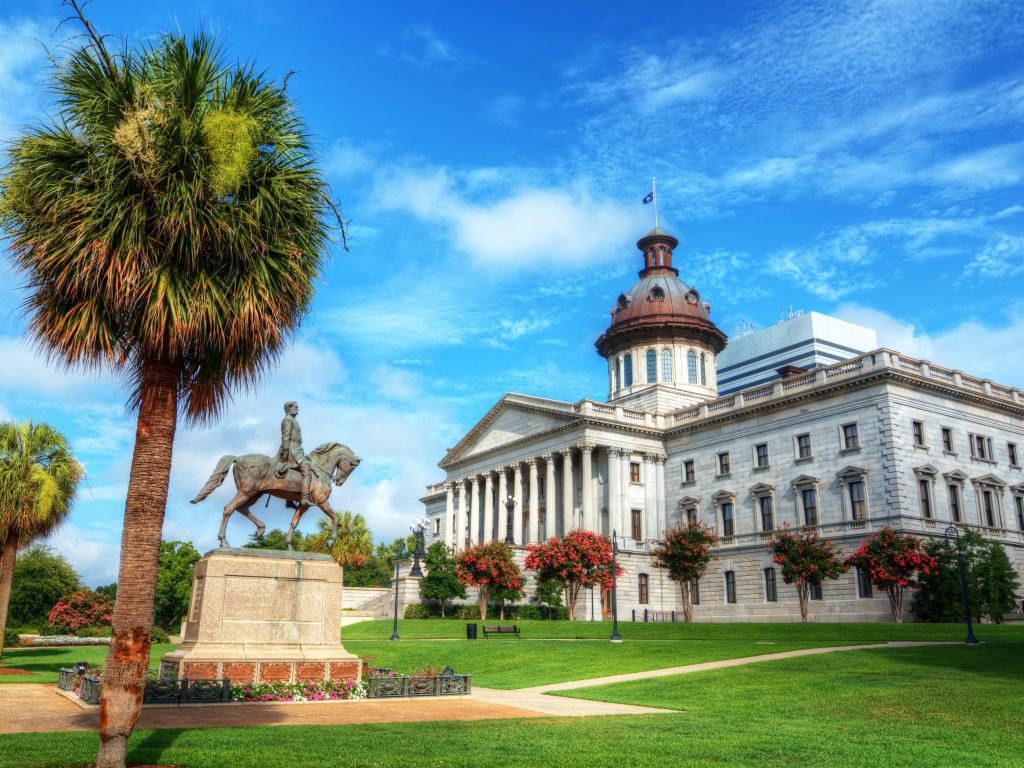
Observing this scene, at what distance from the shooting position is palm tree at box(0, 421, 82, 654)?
1104 inches

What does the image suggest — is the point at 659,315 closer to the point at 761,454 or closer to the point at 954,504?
the point at 761,454

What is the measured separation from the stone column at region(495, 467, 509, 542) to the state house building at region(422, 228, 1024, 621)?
148 mm

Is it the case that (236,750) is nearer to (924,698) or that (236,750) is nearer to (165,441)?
(165,441)

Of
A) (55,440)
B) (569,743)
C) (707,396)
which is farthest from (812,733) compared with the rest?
(707,396)

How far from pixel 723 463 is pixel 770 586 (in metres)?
10.2

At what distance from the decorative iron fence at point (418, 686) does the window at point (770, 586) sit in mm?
42455

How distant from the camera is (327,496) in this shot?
67.7 feet

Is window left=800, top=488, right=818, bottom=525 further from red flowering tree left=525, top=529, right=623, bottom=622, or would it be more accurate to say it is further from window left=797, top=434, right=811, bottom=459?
red flowering tree left=525, top=529, right=623, bottom=622

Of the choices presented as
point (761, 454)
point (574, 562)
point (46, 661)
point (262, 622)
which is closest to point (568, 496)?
point (574, 562)

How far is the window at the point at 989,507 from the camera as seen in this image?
2147 inches

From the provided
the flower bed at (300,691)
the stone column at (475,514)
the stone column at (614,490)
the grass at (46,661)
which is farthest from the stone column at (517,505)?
the flower bed at (300,691)

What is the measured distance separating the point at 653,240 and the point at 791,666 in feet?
227

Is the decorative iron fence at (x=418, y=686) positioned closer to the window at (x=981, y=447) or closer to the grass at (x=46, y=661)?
the grass at (x=46, y=661)

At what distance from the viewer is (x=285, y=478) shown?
65.7ft
